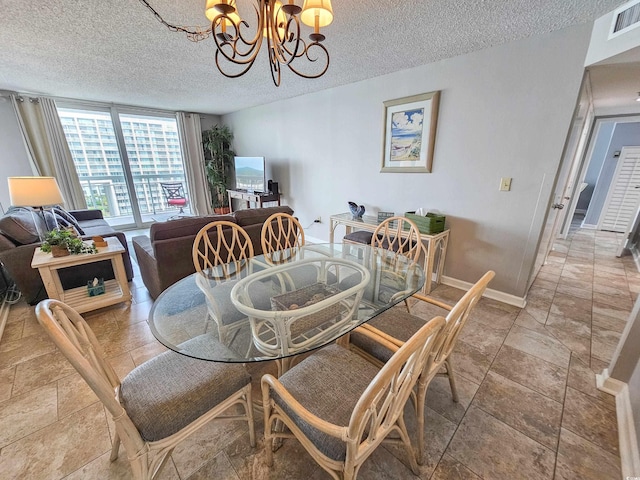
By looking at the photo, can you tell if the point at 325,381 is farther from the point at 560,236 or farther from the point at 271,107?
the point at 560,236

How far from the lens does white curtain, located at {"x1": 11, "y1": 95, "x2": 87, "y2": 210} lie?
386 cm

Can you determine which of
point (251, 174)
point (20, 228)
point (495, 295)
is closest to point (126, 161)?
point (251, 174)

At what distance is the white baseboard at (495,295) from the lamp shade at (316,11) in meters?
2.63

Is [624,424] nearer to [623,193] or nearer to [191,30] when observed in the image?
[191,30]

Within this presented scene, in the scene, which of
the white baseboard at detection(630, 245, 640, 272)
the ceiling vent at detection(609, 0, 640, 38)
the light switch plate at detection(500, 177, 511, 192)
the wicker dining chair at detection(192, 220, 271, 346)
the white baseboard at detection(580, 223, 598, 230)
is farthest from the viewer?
the white baseboard at detection(580, 223, 598, 230)

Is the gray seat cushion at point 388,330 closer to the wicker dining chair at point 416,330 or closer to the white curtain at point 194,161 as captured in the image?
the wicker dining chair at point 416,330

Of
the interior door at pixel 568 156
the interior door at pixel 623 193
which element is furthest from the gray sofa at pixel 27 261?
the interior door at pixel 623 193

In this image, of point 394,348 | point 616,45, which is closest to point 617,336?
point 616,45

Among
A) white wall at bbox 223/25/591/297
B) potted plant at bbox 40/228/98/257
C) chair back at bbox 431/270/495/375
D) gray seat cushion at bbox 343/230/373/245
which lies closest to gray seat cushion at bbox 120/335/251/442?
chair back at bbox 431/270/495/375

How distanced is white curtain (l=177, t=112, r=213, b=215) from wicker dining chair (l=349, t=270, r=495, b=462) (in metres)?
5.51

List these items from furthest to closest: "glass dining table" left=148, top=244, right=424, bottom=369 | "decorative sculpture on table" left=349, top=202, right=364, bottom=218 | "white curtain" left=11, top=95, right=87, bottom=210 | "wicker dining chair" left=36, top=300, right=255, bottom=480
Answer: "white curtain" left=11, top=95, right=87, bottom=210 → "decorative sculpture on table" left=349, top=202, right=364, bottom=218 → "glass dining table" left=148, top=244, right=424, bottom=369 → "wicker dining chair" left=36, top=300, right=255, bottom=480

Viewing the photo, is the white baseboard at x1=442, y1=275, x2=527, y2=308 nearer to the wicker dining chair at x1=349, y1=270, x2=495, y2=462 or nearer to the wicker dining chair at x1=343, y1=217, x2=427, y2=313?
the wicker dining chair at x1=343, y1=217, x2=427, y2=313

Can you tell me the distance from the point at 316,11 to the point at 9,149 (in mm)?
5350

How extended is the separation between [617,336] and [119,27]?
14.8 feet
